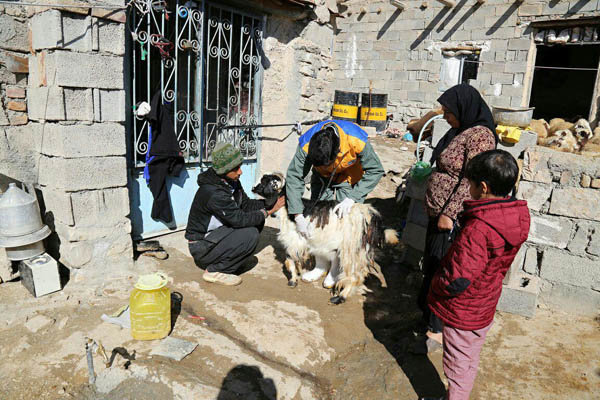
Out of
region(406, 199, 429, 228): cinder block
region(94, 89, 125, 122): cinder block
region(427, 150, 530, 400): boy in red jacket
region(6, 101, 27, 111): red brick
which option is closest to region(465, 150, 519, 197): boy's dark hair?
region(427, 150, 530, 400): boy in red jacket

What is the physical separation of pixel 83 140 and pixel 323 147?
2.04m

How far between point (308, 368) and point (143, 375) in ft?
3.48

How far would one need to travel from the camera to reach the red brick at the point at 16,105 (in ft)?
11.7

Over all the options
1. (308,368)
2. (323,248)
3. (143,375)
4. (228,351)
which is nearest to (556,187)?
(323,248)

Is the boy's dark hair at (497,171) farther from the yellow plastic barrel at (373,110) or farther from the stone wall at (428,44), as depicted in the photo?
the stone wall at (428,44)

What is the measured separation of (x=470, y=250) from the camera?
7.03 feet

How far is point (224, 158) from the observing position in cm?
364

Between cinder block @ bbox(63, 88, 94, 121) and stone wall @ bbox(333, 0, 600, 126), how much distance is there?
9.81 meters

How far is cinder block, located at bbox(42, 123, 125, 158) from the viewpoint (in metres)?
3.42

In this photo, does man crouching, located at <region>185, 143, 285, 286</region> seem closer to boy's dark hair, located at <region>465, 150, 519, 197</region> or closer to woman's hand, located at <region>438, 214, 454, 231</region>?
woman's hand, located at <region>438, 214, 454, 231</region>

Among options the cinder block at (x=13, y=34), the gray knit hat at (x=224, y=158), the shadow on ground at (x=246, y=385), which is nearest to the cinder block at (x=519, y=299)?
the shadow on ground at (x=246, y=385)

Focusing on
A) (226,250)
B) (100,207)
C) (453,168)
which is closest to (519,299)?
(453,168)

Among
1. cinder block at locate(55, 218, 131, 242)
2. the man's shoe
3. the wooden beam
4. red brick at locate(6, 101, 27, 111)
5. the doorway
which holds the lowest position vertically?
the man's shoe

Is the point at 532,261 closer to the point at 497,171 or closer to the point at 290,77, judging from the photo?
the point at 497,171
